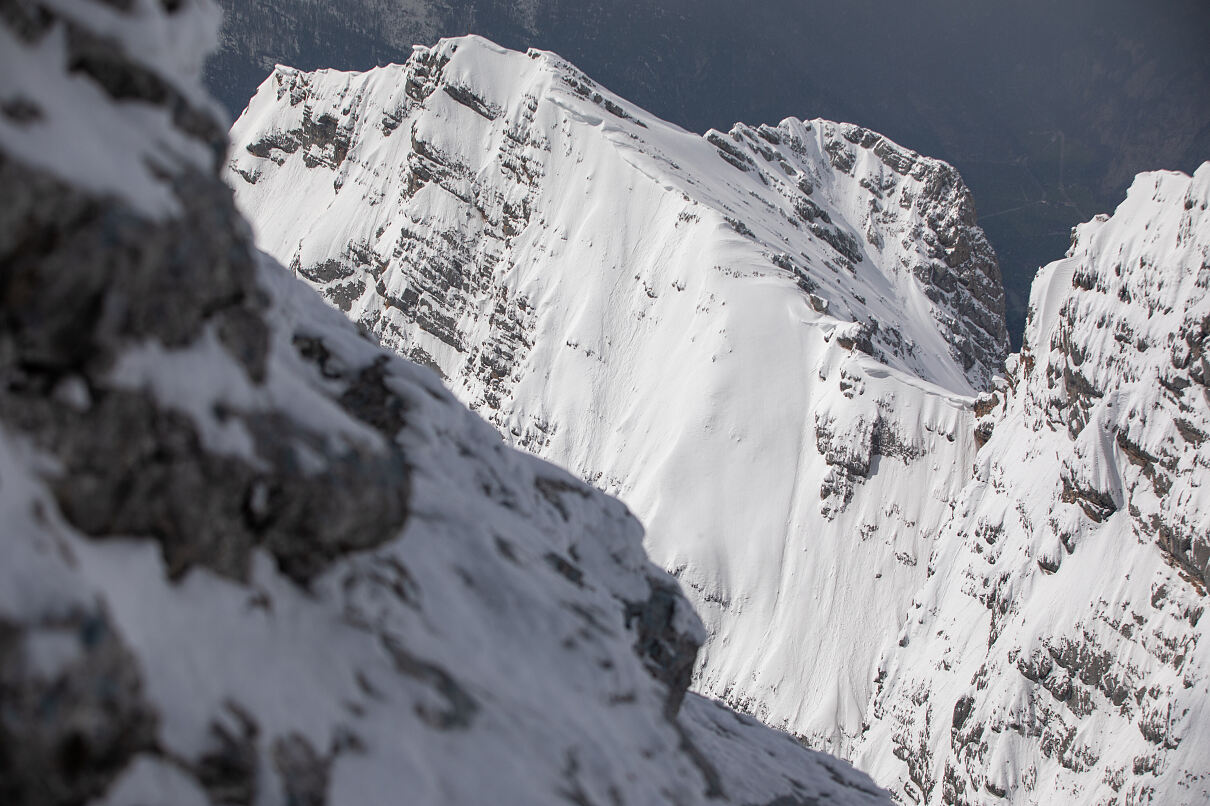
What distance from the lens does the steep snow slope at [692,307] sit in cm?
7212

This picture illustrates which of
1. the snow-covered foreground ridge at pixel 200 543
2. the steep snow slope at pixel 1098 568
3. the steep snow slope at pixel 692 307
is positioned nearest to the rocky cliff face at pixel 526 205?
the steep snow slope at pixel 692 307

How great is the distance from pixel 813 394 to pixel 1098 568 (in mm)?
32892

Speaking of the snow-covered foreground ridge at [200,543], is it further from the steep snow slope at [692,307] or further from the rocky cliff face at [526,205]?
the rocky cliff face at [526,205]

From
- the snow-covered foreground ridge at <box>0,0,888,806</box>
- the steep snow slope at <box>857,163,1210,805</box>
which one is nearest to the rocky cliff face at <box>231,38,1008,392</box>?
the steep snow slope at <box>857,163,1210,805</box>

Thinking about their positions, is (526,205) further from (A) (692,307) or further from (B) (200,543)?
(B) (200,543)

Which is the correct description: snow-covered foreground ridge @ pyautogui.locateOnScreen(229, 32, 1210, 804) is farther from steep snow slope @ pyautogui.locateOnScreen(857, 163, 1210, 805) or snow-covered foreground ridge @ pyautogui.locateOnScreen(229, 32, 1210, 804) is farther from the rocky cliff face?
the rocky cliff face

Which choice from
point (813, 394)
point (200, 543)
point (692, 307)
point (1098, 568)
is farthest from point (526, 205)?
point (200, 543)

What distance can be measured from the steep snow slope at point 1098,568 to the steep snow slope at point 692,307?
1266 cm

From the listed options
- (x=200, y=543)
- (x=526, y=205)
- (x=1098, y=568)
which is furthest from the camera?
(x=526, y=205)

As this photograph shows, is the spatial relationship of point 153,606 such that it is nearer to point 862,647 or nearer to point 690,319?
point 862,647

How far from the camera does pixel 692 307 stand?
281ft

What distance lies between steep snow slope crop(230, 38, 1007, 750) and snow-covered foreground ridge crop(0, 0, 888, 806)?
5892 centimetres

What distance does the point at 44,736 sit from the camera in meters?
7.09

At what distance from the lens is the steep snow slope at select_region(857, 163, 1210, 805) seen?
42.7 m
